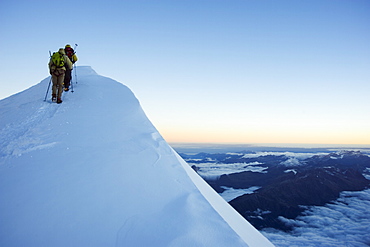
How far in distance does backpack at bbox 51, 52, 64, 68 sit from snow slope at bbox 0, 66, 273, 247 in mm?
2633

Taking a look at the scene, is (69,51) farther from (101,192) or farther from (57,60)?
(101,192)

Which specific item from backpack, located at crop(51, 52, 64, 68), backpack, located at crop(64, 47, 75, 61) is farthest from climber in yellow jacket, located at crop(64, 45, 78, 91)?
backpack, located at crop(51, 52, 64, 68)

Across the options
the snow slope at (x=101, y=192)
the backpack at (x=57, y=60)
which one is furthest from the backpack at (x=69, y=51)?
the snow slope at (x=101, y=192)

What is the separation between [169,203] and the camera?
285 cm

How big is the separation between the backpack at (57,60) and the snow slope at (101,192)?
2633 millimetres

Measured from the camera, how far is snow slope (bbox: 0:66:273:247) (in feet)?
7.93

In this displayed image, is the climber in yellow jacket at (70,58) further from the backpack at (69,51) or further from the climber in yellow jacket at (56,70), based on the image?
the climber in yellow jacket at (56,70)

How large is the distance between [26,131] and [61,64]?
3140 mm

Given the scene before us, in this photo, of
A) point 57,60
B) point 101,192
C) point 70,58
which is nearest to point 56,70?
point 57,60

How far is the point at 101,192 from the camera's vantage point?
298 cm

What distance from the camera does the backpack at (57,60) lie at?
7.14 metres

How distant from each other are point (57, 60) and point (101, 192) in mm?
6037

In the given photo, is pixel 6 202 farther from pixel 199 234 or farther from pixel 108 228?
pixel 199 234

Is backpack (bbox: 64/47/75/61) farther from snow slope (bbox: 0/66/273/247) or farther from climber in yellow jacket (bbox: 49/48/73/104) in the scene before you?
snow slope (bbox: 0/66/273/247)
